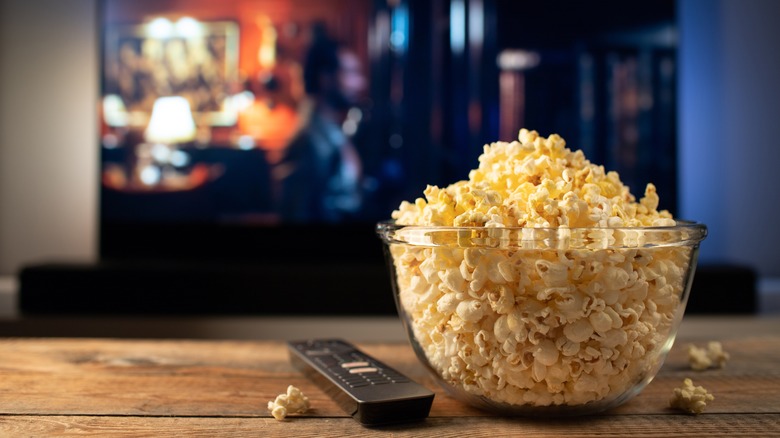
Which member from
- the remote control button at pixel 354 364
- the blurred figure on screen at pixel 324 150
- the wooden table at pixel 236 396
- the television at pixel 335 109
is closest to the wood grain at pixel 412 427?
the wooden table at pixel 236 396

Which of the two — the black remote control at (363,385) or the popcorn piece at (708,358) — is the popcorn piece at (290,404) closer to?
the black remote control at (363,385)

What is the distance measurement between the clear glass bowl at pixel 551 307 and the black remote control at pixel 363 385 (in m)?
0.05

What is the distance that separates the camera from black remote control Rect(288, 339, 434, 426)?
0.63 m

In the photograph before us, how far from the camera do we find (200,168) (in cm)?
296

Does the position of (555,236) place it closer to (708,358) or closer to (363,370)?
(363,370)

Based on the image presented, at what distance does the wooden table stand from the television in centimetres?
192

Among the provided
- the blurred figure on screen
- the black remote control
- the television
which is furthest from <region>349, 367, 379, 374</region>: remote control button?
the blurred figure on screen

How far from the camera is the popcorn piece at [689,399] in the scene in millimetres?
662

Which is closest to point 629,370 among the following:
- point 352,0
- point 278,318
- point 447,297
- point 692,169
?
point 447,297

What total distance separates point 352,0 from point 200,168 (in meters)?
0.91

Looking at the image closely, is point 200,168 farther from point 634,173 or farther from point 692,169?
point 692,169

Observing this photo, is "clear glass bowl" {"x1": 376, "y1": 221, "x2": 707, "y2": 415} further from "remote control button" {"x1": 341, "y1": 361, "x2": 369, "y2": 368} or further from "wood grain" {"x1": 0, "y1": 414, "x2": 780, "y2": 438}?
"remote control button" {"x1": 341, "y1": 361, "x2": 369, "y2": 368}

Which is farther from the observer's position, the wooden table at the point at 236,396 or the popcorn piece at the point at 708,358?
the popcorn piece at the point at 708,358

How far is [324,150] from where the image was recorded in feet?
9.58
